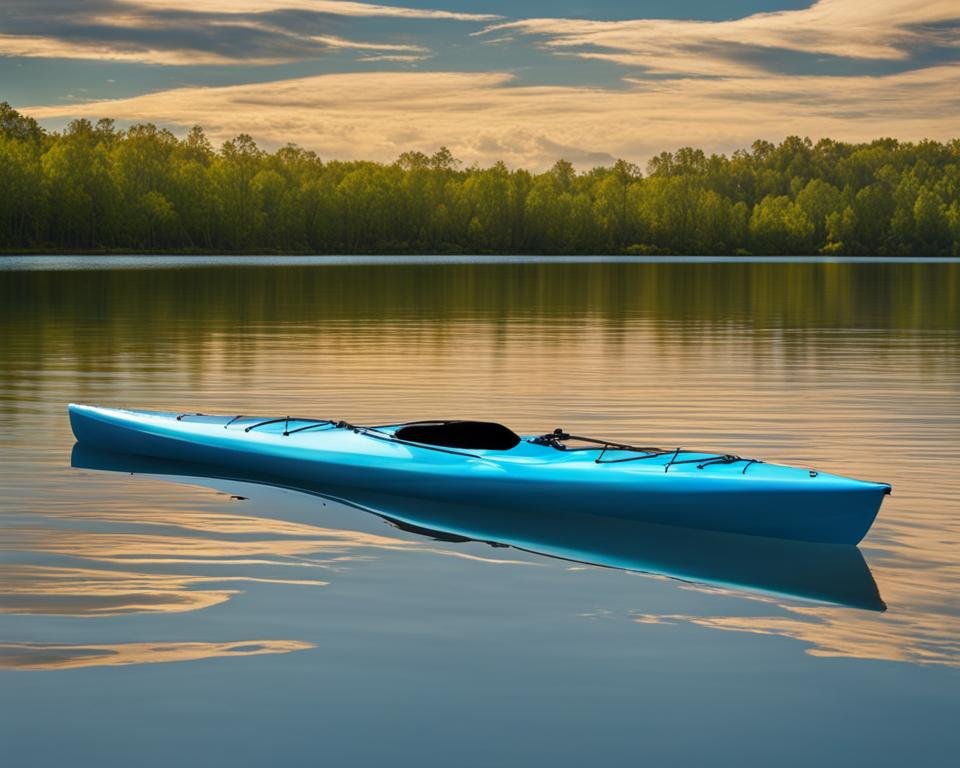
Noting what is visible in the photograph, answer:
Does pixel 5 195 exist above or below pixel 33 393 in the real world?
above

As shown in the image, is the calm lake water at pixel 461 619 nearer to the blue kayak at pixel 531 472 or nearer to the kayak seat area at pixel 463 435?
the blue kayak at pixel 531 472

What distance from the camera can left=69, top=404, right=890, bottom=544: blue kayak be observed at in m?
12.3

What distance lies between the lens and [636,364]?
29.6m

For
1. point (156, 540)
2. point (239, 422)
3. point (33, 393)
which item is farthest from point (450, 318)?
point (156, 540)

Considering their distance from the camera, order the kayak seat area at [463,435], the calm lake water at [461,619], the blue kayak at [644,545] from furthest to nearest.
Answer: the kayak seat area at [463,435], the blue kayak at [644,545], the calm lake water at [461,619]

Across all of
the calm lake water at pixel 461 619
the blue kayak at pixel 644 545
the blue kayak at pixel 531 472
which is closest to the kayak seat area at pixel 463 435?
the blue kayak at pixel 531 472

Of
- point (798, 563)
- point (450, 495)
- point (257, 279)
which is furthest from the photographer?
point (257, 279)

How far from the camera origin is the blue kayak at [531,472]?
1233 cm

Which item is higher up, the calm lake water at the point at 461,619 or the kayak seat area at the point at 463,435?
the kayak seat area at the point at 463,435

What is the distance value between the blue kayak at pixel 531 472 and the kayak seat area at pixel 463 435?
11mm

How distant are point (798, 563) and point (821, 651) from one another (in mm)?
2865

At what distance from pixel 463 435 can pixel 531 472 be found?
114cm

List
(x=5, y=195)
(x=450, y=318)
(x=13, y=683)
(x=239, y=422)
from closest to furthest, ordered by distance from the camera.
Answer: (x=13, y=683)
(x=239, y=422)
(x=450, y=318)
(x=5, y=195)

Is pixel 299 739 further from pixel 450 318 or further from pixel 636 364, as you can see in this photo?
pixel 450 318
